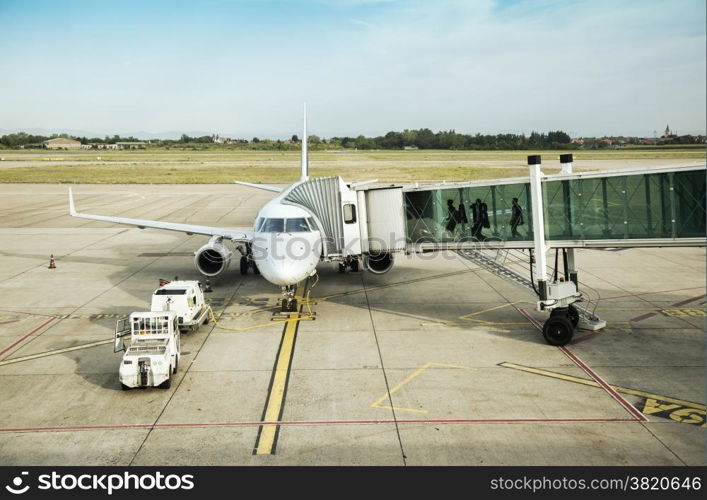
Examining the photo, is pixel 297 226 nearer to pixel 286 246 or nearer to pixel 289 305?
pixel 286 246

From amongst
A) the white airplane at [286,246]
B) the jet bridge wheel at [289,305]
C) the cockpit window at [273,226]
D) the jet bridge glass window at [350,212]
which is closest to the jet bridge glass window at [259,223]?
the white airplane at [286,246]

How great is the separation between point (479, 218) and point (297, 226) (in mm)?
6809

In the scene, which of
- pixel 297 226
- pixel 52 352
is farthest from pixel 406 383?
pixel 52 352

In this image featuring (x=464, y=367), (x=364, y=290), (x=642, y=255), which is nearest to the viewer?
(x=464, y=367)

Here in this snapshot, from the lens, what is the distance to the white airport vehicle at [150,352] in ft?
52.9

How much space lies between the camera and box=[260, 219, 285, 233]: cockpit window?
2319cm

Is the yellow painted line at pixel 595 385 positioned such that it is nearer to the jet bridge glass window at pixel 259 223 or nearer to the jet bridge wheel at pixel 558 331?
the jet bridge wheel at pixel 558 331

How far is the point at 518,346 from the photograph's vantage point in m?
19.9

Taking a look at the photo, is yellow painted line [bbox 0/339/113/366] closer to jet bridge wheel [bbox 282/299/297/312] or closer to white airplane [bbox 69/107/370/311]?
white airplane [bbox 69/107/370/311]

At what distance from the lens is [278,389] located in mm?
16422
